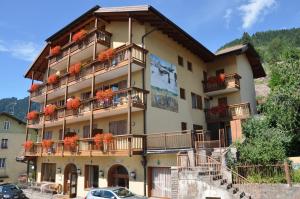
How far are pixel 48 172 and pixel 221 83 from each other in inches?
786

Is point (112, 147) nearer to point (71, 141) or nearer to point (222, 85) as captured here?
point (71, 141)

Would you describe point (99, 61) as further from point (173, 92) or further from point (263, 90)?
point (263, 90)

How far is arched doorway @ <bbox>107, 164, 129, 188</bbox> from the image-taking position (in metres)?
20.9

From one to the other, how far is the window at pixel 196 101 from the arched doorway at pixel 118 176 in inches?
372

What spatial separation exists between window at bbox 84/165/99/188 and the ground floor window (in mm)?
6554

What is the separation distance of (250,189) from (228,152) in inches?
109

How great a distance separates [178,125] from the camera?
940 inches

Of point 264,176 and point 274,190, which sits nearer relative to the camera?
point 274,190

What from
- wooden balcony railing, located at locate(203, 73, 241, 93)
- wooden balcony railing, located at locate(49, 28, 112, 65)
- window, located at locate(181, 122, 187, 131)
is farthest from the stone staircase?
wooden balcony railing, located at locate(49, 28, 112, 65)

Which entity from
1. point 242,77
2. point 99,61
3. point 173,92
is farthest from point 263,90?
point 99,61

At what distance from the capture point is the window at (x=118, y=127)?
21891mm

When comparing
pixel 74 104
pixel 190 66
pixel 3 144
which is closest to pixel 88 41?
pixel 74 104

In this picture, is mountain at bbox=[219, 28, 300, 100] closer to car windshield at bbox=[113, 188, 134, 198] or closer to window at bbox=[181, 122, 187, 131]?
window at bbox=[181, 122, 187, 131]

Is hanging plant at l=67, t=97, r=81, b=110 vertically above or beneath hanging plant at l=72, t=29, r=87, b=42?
beneath
